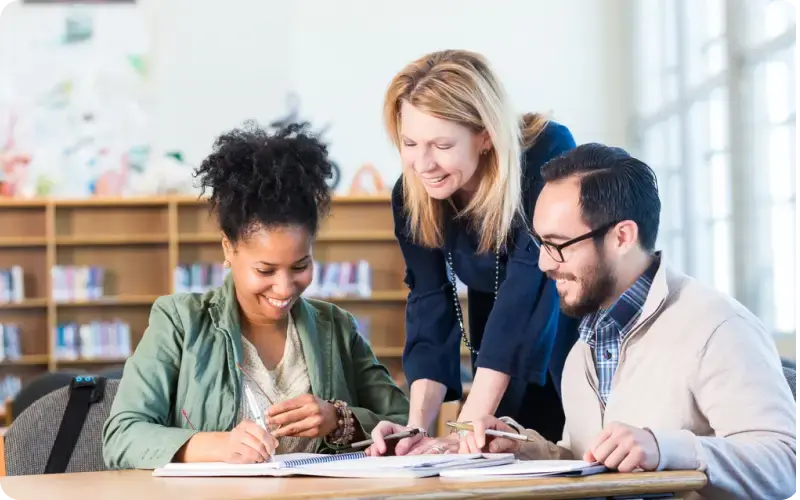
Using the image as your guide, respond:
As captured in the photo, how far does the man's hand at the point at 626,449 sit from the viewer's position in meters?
1.40

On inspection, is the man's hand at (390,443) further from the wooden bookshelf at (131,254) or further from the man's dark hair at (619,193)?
the wooden bookshelf at (131,254)

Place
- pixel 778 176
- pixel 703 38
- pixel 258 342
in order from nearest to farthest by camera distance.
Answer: pixel 258 342 → pixel 778 176 → pixel 703 38

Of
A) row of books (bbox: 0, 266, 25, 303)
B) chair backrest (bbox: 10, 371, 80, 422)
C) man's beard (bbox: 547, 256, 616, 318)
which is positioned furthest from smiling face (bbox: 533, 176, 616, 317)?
row of books (bbox: 0, 266, 25, 303)

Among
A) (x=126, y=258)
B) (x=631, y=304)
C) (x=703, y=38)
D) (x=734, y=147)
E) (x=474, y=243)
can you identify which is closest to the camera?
(x=631, y=304)

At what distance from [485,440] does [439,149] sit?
1.90ft

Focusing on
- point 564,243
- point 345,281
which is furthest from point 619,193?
point 345,281

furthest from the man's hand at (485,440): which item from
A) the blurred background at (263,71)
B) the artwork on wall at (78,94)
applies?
the artwork on wall at (78,94)

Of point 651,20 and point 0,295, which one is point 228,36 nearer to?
point 0,295

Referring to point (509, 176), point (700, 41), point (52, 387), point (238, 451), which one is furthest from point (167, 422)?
point (700, 41)

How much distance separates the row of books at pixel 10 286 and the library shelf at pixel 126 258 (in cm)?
5

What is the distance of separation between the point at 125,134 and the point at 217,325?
6.74 m

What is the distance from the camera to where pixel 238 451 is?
1677 millimetres

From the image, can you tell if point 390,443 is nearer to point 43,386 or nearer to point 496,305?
point 496,305

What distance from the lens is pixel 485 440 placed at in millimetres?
1764
